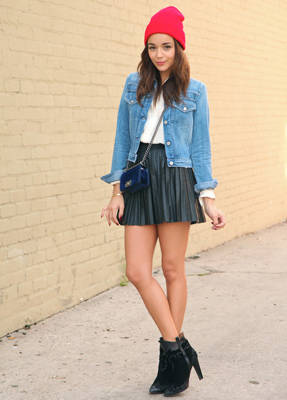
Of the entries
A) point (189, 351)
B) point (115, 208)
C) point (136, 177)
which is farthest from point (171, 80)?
point (189, 351)

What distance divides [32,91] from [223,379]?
2568mm

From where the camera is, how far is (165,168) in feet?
12.2

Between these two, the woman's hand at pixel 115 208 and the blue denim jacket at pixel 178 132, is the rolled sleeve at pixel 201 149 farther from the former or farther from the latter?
the woman's hand at pixel 115 208

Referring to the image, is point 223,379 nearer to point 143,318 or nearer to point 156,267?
point 143,318

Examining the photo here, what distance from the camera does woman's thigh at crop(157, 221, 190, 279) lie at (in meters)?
3.76

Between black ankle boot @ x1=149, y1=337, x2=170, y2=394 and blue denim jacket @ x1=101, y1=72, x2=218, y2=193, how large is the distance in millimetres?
911

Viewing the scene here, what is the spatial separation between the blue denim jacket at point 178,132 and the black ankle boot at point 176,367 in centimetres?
84

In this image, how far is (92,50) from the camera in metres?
5.99

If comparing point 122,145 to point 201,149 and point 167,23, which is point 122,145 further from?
point 167,23

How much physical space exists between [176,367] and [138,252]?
25.7 inches

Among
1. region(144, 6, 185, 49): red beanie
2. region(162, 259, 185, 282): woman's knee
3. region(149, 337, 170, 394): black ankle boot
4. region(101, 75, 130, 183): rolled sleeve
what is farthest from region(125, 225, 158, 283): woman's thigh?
region(144, 6, 185, 49): red beanie

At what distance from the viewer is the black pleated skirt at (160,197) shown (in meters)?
3.71

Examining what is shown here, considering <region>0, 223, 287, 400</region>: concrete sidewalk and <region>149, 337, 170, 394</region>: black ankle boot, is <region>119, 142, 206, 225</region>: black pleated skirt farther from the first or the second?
<region>0, 223, 287, 400</region>: concrete sidewalk

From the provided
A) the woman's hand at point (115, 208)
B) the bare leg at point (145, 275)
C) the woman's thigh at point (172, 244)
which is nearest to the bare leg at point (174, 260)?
the woman's thigh at point (172, 244)
